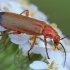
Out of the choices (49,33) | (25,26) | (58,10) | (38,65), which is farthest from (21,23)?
(58,10)

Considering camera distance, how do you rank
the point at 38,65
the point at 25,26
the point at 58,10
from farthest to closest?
the point at 58,10 → the point at 25,26 → the point at 38,65

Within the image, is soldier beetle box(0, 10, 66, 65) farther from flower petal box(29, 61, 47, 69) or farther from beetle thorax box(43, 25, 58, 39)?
flower petal box(29, 61, 47, 69)

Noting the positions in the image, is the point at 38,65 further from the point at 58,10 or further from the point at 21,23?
the point at 58,10

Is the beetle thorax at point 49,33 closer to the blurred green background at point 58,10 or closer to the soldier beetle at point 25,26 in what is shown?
the soldier beetle at point 25,26

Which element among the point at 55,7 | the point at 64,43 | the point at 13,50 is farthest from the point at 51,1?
the point at 13,50

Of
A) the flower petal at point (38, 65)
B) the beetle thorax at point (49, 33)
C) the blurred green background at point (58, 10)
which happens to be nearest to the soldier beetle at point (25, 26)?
the beetle thorax at point (49, 33)

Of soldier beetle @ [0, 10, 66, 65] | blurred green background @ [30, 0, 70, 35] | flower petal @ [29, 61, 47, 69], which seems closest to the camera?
flower petal @ [29, 61, 47, 69]

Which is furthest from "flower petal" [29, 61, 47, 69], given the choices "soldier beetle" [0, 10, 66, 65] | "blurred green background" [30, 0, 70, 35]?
"blurred green background" [30, 0, 70, 35]

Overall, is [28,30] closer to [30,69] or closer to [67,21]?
[30,69]
